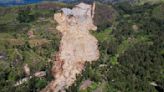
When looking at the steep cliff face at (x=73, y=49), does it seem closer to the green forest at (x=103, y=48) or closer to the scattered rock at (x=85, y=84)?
the green forest at (x=103, y=48)

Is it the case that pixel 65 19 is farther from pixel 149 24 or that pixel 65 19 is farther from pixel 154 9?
pixel 154 9

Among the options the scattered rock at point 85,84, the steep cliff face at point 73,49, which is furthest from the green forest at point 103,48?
the steep cliff face at point 73,49

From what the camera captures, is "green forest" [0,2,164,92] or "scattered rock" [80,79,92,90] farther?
"green forest" [0,2,164,92]

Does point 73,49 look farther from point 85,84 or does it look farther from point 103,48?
point 85,84

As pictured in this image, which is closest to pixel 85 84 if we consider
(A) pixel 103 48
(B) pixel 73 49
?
(B) pixel 73 49

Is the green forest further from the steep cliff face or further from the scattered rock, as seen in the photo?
the steep cliff face

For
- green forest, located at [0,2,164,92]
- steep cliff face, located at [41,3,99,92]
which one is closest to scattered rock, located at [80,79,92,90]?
green forest, located at [0,2,164,92]
